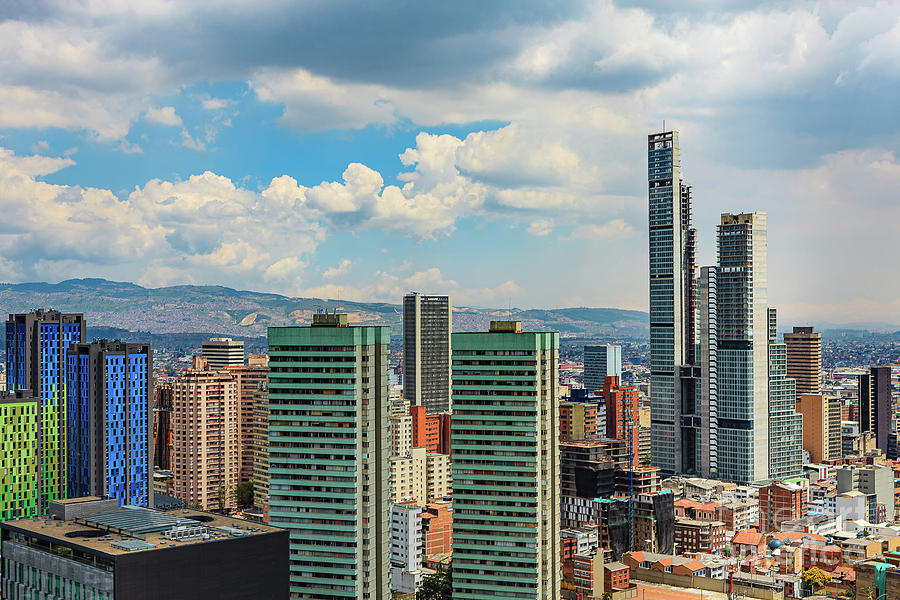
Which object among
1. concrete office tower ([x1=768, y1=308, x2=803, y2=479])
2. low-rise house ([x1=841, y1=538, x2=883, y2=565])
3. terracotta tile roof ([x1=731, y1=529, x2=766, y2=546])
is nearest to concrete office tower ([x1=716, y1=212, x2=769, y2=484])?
concrete office tower ([x1=768, y1=308, x2=803, y2=479])

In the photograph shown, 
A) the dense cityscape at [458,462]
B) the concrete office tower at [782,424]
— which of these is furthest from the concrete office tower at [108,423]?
the concrete office tower at [782,424]

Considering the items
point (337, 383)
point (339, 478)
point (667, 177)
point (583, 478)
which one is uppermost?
point (667, 177)

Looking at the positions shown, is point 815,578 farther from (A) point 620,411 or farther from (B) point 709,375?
(A) point 620,411

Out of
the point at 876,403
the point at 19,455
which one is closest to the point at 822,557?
the point at 19,455

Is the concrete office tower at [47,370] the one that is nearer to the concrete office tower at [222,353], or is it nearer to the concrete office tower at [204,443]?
the concrete office tower at [204,443]

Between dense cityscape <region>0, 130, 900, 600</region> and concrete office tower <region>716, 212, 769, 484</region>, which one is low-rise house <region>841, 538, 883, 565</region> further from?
concrete office tower <region>716, 212, 769, 484</region>

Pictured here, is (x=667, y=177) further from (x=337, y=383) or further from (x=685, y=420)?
(x=337, y=383)

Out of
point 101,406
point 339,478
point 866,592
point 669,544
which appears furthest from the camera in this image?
point 669,544

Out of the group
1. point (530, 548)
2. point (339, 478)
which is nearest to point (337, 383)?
point (339, 478)
